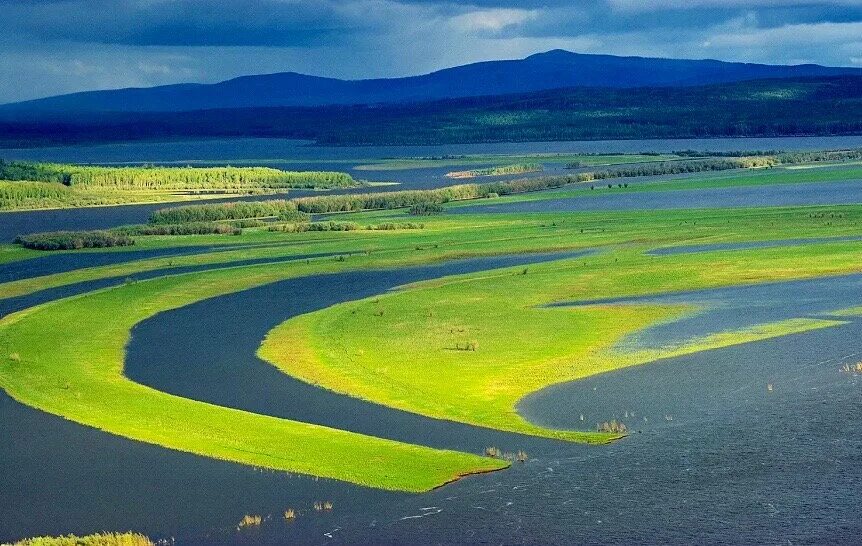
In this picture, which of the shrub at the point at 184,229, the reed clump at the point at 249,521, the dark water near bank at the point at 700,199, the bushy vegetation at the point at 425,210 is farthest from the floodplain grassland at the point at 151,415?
the dark water near bank at the point at 700,199

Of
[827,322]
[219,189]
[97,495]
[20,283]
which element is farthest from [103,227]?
[97,495]

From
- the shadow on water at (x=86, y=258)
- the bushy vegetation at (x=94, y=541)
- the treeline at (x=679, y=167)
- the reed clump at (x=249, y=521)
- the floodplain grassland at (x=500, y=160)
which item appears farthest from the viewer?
the floodplain grassland at (x=500, y=160)

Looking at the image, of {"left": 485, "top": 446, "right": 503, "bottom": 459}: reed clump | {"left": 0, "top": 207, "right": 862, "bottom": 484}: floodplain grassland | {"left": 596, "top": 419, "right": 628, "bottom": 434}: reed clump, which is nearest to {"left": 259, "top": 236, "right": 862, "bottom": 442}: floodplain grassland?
{"left": 0, "top": 207, "right": 862, "bottom": 484}: floodplain grassland

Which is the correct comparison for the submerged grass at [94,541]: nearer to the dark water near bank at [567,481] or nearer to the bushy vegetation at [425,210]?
the dark water near bank at [567,481]

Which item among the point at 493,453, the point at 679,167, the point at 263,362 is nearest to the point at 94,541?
the point at 493,453

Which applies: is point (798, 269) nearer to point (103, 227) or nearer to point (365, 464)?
point (365, 464)

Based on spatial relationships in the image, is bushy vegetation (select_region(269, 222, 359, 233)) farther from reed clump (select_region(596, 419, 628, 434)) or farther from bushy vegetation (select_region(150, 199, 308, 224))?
reed clump (select_region(596, 419, 628, 434))
